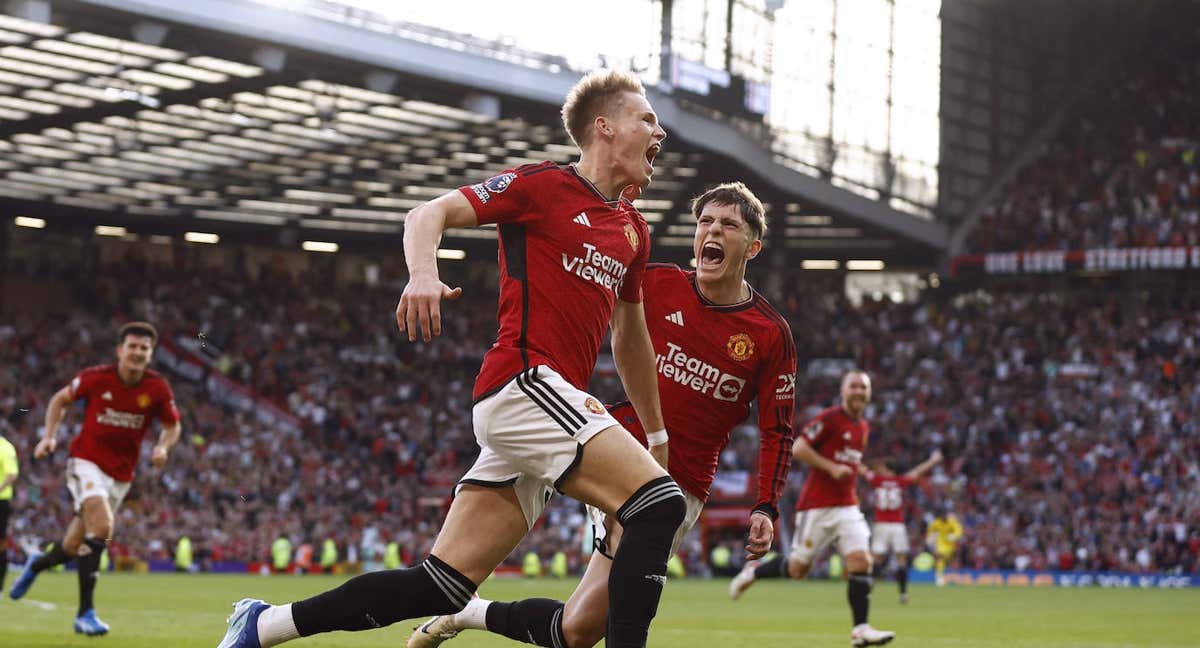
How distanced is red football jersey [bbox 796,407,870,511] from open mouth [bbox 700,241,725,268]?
7.29 m

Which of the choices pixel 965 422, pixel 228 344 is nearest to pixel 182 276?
pixel 228 344

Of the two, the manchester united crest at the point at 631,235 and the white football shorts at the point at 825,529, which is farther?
the white football shorts at the point at 825,529

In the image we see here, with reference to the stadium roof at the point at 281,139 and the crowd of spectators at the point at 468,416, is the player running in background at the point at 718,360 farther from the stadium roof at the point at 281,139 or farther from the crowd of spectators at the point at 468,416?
the crowd of spectators at the point at 468,416

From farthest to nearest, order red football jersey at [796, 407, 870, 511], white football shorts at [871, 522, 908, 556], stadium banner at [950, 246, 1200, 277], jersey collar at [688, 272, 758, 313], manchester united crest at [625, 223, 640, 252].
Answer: stadium banner at [950, 246, 1200, 277]
white football shorts at [871, 522, 908, 556]
red football jersey at [796, 407, 870, 511]
jersey collar at [688, 272, 758, 313]
manchester united crest at [625, 223, 640, 252]

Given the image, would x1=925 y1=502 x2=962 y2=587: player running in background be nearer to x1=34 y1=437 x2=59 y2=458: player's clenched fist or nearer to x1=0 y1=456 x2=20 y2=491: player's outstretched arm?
x1=0 y1=456 x2=20 y2=491: player's outstretched arm

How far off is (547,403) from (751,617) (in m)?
12.9

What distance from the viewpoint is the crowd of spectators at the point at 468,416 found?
116 ft

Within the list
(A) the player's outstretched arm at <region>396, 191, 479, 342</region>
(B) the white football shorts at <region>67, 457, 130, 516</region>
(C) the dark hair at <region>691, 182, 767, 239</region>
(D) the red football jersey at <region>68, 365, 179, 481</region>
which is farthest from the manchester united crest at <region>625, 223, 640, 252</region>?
(B) the white football shorts at <region>67, 457, 130, 516</region>

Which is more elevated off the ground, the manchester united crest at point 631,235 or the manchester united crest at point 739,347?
the manchester united crest at point 631,235

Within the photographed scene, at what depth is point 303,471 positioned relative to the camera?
38.2 m

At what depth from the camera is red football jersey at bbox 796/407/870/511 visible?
14.4m

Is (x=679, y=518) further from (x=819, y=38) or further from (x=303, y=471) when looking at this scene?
(x=819, y=38)

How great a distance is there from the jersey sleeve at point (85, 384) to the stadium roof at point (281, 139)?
48.9 feet

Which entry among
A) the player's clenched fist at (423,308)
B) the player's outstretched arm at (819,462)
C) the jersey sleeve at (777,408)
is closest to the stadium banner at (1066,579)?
the player's outstretched arm at (819,462)
